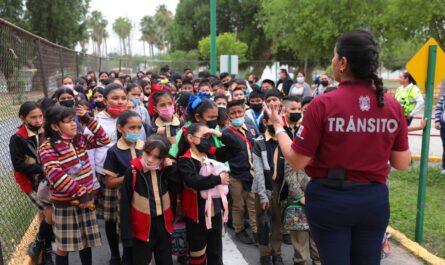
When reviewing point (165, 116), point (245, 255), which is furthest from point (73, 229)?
point (245, 255)

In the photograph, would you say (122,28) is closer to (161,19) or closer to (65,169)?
(161,19)

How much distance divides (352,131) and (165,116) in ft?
9.10

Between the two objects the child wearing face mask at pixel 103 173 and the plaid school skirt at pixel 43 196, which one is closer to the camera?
the plaid school skirt at pixel 43 196

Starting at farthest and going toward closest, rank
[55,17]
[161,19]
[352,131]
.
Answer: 1. [161,19]
2. [55,17]
3. [352,131]

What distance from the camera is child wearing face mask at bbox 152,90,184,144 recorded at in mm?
4523

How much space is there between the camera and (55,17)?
83.9 feet

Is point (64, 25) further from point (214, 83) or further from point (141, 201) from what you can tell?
point (141, 201)

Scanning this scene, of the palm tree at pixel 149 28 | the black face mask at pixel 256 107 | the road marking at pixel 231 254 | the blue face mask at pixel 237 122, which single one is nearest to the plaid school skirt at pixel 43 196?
the road marking at pixel 231 254

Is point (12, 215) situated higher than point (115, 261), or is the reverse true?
point (12, 215)

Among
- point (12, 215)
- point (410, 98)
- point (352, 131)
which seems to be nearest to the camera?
point (352, 131)

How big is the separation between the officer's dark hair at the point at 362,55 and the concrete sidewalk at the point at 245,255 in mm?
2557

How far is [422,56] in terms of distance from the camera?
4.34m

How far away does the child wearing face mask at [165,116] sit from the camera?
452 cm

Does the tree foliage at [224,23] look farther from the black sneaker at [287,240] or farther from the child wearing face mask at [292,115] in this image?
the child wearing face mask at [292,115]
